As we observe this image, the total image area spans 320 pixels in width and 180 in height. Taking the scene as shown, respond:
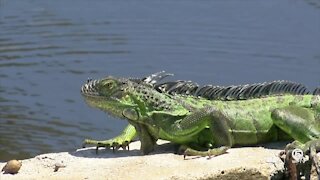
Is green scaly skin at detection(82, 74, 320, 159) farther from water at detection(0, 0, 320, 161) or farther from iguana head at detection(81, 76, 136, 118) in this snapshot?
water at detection(0, 0, 320, 161)

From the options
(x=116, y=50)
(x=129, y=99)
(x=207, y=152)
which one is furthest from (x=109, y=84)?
(x=116, y=50)

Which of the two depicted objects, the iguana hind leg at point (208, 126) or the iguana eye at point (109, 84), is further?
the iguana eye at point (109, 84)

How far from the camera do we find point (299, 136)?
7.97 metres

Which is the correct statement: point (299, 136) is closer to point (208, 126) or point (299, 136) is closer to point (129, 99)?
point (208, 126)

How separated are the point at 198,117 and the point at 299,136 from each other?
0.84 metres

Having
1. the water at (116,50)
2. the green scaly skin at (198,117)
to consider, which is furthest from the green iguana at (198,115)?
the water at (116,50)

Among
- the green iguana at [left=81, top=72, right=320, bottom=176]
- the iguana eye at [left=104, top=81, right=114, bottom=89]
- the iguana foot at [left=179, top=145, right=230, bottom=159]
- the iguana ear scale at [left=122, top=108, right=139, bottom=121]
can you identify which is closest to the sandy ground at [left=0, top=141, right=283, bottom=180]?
the iguana foot at [left=179, top=145, right=230, bottom=159]

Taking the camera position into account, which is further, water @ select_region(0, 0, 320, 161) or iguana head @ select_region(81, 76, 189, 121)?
water @ select_region(0, 0, 320, 161)

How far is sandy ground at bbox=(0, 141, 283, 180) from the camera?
747 centimetres

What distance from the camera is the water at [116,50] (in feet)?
38.5

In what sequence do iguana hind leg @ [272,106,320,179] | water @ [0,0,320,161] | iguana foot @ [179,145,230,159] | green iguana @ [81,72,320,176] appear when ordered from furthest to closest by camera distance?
water @ [0,0,320,161]
green iguana @ [81,72,320,176]
iguana foot @ [179,145,230,159]
iguana hind leg @ [272,106,320,179]

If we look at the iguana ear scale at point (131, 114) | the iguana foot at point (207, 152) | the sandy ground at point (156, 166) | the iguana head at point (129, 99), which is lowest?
the sandy ground at point (156, 166)

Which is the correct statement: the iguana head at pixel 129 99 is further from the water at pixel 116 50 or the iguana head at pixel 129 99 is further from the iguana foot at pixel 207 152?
the water at pixel 116 50

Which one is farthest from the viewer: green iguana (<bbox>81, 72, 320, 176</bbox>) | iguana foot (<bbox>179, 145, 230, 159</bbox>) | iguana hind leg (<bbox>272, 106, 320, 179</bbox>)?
green iguana (<bbox>81, 72, 320, 176</bbox>)
